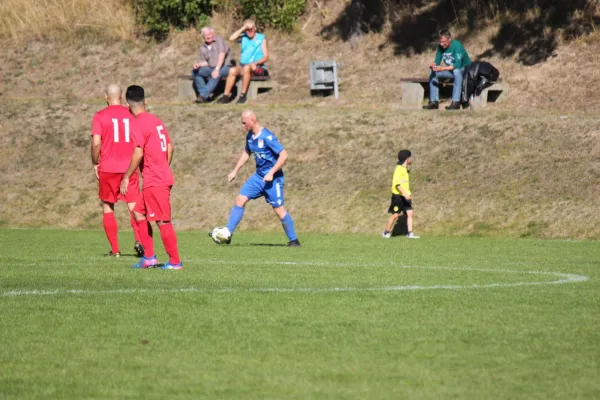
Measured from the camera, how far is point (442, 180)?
24891mm

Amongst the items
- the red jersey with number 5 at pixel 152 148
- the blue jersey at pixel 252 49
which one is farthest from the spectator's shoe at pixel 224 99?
the red jersey with number 5 at pixel 152 148

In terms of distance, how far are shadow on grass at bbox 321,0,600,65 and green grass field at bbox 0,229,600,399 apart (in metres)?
17.6

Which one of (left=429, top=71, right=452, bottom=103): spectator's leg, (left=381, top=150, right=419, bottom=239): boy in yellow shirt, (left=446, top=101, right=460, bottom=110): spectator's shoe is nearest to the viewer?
A: (left=381, top=150, right=419, bottom=239): boy in yellow shirt

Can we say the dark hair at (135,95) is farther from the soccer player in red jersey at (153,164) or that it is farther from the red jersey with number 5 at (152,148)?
the red jersey with number 5 at (152,148)

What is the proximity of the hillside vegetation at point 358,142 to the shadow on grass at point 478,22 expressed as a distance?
105mm

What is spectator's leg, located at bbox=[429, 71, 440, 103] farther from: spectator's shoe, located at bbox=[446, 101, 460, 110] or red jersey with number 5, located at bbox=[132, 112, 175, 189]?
red jersey with number 5, located at bbox=[132, 112, 175, 189]

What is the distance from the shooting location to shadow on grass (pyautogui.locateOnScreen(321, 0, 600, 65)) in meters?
31.2

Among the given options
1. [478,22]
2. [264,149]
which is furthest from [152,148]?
[478,22]

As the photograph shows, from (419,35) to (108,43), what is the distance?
1007 cm

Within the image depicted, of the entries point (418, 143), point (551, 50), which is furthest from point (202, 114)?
point (551, 50)

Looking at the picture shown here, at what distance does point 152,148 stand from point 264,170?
18.3 ft

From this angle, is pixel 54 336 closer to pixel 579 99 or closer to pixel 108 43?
pixel 579 99

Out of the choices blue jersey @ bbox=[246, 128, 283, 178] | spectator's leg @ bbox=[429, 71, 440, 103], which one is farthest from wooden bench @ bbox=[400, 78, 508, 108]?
blue jersey @ bbox=[246, 128, 283, 178]

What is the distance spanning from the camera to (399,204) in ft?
73.8
